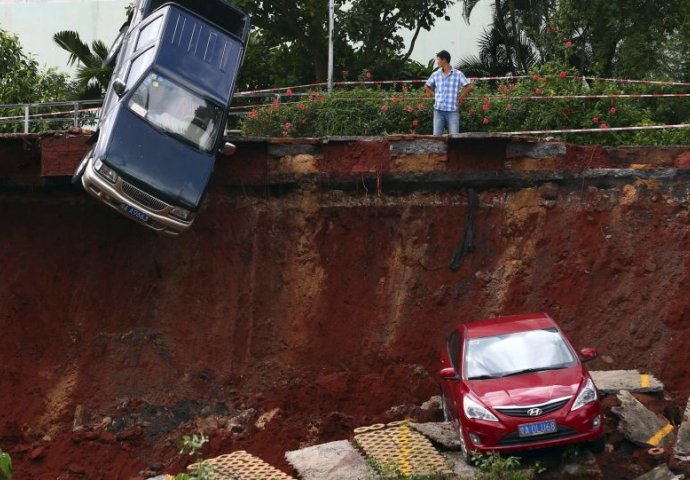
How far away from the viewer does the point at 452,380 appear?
1404cm

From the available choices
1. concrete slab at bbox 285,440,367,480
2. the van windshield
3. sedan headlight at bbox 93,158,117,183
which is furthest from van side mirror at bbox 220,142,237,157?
concrete slab at bbox 285,440,367,480

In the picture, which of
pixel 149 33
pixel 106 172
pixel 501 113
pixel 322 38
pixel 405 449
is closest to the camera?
pixel 405 449

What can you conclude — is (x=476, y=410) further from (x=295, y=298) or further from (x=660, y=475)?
(x=295, y=298)

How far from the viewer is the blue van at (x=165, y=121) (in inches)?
625

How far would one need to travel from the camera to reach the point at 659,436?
46.0 ft

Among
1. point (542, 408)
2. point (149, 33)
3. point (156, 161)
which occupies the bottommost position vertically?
point (542, 408)

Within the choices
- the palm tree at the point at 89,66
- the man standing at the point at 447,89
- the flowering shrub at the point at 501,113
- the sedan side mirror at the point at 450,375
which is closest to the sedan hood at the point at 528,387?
the sedan side mirror at the point at 450,375

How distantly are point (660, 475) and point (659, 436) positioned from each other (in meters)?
1.26

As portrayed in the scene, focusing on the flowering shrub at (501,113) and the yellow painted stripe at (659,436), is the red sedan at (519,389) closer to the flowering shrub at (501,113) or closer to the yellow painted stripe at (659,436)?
the yellow painted stripe at (659,436)

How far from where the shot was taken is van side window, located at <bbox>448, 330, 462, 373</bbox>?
47.2 feet

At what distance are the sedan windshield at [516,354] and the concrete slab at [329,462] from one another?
1770 millimetres

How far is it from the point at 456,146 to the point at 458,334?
466cm

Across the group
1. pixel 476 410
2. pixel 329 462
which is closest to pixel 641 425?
pixel 476 410

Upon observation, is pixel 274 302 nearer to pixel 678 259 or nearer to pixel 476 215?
pixel 476 215
